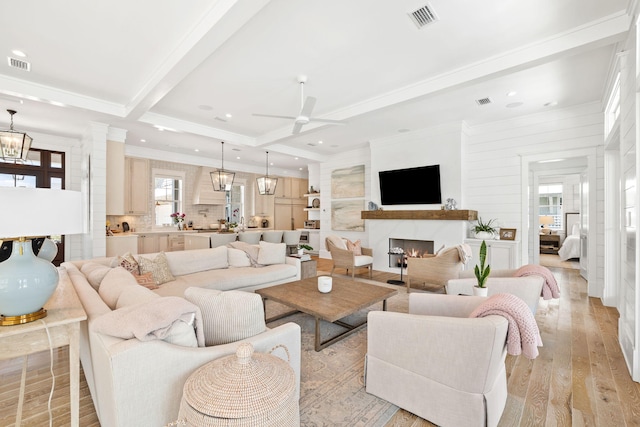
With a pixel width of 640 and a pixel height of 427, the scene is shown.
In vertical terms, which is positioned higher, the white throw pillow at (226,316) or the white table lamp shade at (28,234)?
the white table lamp shade at (28,234)

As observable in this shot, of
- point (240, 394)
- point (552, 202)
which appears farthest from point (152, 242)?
point (552, 202)

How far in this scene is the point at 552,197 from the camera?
936 cm

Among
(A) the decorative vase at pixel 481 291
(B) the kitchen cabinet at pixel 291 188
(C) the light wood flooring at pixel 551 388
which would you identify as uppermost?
(B) the kitchen cabinet at pixel 291 188

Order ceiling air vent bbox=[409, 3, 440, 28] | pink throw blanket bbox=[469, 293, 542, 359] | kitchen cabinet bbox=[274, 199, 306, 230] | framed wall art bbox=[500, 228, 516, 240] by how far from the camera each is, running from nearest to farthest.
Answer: pink throw blanket bbox=[469, 293, 542, 359] → ceiling air vent bbox=[409, 3, 440, 28] → framed wall art bbox=[500, 228, 516, 240] → kitchen cabinet bbox=[274, 199, 306, 230]

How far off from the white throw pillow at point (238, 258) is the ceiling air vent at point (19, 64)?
126 inches

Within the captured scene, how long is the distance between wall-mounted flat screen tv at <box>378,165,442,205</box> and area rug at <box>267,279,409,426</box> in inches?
141

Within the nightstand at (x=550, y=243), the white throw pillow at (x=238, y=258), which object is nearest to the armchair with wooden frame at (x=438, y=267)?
the white throw pillow at (x=238, y=258)

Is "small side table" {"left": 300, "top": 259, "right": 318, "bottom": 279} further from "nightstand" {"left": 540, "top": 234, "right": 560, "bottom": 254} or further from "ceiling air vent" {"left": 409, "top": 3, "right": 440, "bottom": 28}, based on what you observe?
"nightstand" {"left": 540, "top": 234, "right": 560, "bottom": 254}

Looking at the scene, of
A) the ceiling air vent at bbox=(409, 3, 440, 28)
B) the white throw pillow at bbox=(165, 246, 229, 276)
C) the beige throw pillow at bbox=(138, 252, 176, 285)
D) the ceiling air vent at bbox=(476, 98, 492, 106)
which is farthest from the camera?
the ceiling air vent at bbox=(476, 98, 492, 106)

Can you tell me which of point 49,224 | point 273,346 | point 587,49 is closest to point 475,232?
point 587,49

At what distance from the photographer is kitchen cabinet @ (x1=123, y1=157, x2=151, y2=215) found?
6.71m

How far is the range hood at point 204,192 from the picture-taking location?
26.1ft

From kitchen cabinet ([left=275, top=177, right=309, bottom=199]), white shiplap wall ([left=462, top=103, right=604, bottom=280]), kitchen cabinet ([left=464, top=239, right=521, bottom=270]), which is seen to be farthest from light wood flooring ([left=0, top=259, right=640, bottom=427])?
kitchen cabinet ([left=275, top=177, right=309, bottom=199])

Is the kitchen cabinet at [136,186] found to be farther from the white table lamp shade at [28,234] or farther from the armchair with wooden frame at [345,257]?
the white table lamp shade at [28,234]
